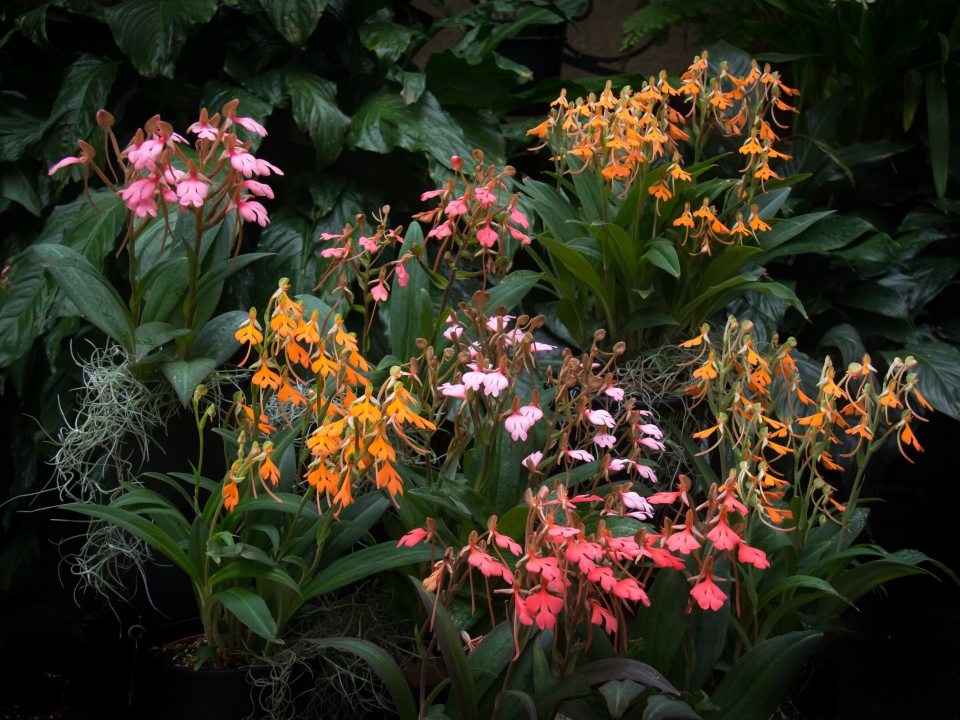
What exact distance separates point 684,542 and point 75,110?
5.09ft

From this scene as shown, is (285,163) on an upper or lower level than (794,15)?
lower

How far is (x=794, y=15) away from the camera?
234cm

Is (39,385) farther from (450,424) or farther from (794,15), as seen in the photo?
(794,15)

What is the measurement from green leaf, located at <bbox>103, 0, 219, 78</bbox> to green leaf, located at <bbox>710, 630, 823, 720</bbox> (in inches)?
58.8

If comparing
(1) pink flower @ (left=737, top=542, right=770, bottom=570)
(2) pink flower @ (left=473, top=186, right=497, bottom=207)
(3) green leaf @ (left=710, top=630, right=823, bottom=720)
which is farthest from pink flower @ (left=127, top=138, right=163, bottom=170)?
(3) green leaf @ (left=710, top=630, right=823, bottom=720)

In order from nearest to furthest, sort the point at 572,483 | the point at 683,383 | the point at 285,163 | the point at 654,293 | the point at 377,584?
the point at 572,483
the point at 377,584
the point at 683,383
the point at 654,293
the point at 285,163

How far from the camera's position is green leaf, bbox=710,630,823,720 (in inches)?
46.7

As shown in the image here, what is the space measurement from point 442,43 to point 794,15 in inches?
42.9

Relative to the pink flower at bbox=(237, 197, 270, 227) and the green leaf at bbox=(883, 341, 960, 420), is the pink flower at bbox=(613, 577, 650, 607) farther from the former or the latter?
the green leaf at bbox=(883, 341, 960, 420)

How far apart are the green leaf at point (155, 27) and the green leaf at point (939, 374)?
58.8 inches

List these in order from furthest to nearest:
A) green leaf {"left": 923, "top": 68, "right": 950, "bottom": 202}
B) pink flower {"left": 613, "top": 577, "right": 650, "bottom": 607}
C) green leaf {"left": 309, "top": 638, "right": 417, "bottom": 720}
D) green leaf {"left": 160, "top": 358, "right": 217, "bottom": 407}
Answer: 1. green leaf {"left": 923, "top": 68, "right": 950, "bottom": 202}
2. green leaf {"left": 160, "top": 358, "right": 217, "bottom": 407}
3. green leaf {"left": 309, "top": 638, "right": 417, "bottom": 720}
4. pink flower {"left": 613, "top": 577, "right": 650, "bottom": 607}

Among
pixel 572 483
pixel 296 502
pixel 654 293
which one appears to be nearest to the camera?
pixel 296 502

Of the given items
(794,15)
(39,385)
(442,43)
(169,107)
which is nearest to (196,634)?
(39,385)

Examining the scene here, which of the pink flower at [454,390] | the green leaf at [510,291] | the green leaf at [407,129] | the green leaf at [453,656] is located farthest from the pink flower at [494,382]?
the green leaf at [407,129]
